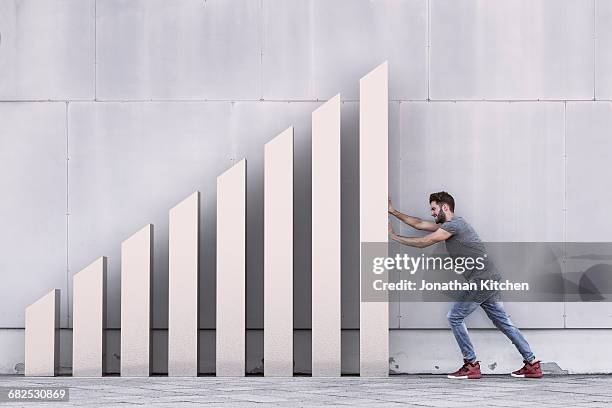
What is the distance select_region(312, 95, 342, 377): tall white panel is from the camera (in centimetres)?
1363

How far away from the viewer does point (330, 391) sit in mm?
12102

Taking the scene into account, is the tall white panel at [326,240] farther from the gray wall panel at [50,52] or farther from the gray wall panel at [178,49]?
the gray wall panel at [50,52]

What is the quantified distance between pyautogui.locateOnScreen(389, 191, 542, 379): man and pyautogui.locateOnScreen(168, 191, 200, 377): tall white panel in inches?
89.6

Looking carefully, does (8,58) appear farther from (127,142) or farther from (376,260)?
(376,260)

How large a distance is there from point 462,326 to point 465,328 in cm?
5

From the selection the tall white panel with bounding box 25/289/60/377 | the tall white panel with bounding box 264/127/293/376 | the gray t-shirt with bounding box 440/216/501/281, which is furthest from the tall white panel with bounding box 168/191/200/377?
the gray t-shirt with bounding box 440/216/501/281

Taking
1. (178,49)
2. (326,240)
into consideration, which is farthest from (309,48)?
(326,240)

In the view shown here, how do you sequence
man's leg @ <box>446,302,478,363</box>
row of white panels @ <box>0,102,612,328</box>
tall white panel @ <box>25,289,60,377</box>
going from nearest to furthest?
1. man's leg @ <box>446,302,478,363</box>
2. tall white panel @ <box>25,289,60,377</box>
3. row of white panels @ <box>0,102,612,328</box>

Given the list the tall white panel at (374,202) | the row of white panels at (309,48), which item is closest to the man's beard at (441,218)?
the tall white panel at (374,202)

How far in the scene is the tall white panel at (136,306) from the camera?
13.7 meters

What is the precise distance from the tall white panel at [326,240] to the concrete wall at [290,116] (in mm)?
483

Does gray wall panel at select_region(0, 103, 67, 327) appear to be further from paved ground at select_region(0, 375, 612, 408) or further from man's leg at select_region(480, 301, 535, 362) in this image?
man's leg at select_region(480, 301, 535, 362)

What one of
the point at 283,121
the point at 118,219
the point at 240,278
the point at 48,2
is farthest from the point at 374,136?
the point at 48,2

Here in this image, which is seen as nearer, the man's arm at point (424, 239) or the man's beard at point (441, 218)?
the man's arm at point (424, 239)
